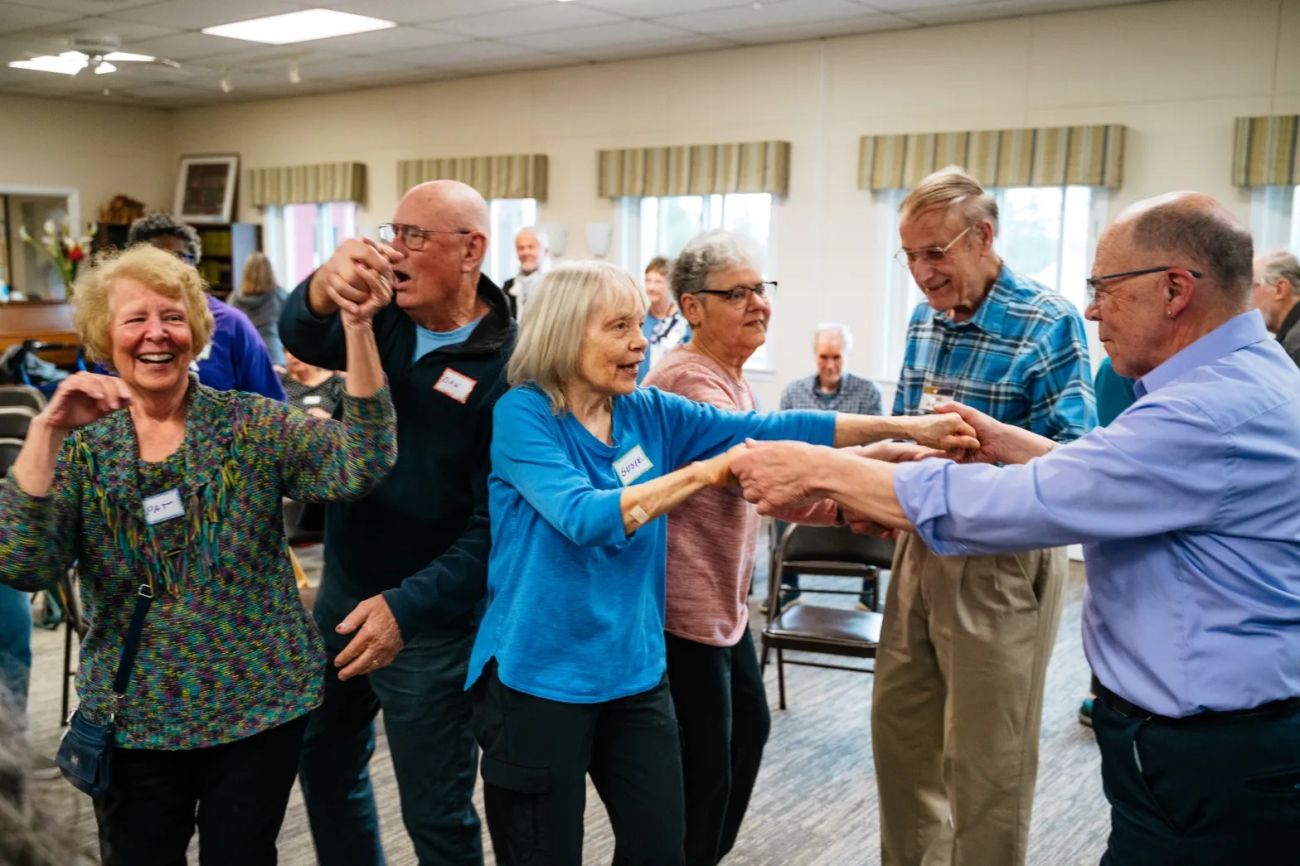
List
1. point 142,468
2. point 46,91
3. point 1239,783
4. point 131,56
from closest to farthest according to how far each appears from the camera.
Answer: point 1239,783, point 142,468, point 131,56, point 46,91

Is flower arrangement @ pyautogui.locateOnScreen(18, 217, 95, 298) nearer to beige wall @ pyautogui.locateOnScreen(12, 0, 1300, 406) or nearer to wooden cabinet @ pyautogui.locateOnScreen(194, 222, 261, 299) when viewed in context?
wooden cabinet @ pyautogui.locateOnScreen(194, 222, 261, 299)

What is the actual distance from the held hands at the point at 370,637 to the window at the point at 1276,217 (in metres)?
6.16

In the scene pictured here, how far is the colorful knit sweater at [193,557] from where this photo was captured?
184cm

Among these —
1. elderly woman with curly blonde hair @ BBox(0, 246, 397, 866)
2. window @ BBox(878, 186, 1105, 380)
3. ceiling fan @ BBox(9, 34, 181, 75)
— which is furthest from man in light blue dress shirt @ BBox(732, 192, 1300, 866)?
ceiling fan @ BBox(9, 34, 181, 75)

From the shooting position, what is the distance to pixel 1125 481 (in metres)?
1.68

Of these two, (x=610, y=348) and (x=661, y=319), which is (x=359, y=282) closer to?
(x=610, y=348)

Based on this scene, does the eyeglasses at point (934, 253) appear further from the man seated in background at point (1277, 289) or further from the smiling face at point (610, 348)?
the man seated in background at point (1277, 289)

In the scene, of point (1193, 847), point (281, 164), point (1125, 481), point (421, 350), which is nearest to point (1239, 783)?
point (1193, 847)

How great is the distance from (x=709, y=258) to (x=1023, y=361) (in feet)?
2.53

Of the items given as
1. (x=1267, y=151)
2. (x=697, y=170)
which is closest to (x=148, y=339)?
(x=1267, y=151)

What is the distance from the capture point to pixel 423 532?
2338 mm

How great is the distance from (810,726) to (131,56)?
737 centimetres

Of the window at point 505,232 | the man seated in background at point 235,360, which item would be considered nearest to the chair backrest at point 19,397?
the man seated in background at point 235,360

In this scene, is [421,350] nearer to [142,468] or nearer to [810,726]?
[142,468]
